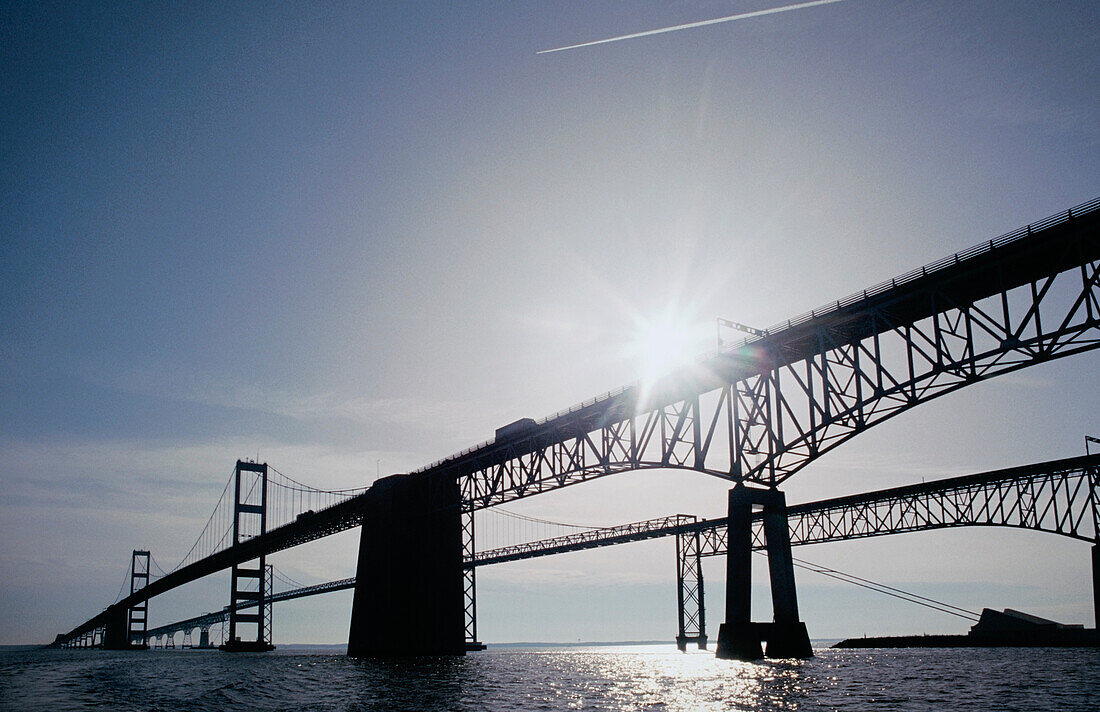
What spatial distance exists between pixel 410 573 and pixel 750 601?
1386 inches

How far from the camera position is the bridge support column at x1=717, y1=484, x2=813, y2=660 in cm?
4062

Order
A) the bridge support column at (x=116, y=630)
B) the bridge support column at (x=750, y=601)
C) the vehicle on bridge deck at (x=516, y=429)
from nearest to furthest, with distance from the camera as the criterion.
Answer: the bridge support column at (x=750, y=601)
the vehicle on bridge deck at (x=516, y=429)
the bridge support column at (x=116, y=630)

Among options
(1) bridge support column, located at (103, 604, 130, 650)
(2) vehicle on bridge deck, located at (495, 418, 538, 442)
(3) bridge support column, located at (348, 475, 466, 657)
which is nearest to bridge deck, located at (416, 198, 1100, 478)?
(2) vehicle on bridge deck, located at (495, 418, 538, 442)

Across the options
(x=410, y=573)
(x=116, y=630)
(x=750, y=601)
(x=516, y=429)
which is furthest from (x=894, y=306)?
(x=116, y=630)

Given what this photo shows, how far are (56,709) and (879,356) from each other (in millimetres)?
36799

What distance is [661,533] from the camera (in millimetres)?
98375

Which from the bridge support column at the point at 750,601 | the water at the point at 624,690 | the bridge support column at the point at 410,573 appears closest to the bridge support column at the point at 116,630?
the bridge support column at the point at 410,573

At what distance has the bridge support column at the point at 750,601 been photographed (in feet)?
133

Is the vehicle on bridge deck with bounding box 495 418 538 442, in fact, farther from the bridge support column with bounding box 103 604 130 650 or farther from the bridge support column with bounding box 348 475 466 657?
the bridge support column with bounding box 103 604 130 650

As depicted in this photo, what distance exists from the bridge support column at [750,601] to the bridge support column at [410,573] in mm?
32544

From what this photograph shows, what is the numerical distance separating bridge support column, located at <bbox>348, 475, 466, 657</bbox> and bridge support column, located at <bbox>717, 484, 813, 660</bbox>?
107ft

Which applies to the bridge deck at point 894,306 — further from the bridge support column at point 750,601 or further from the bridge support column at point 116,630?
the bridge support column at point 116,630

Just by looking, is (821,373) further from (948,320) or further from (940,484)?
(940,484)

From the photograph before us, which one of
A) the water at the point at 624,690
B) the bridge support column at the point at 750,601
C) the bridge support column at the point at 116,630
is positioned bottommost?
the bridge support column at the point at 116,630
